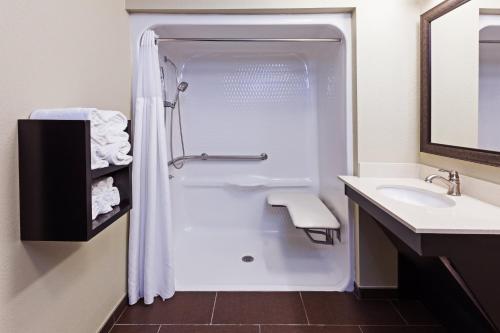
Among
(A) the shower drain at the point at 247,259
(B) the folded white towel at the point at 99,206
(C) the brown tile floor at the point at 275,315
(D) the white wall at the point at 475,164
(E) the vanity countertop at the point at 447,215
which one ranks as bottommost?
(C) the brown tile floor at the point at 275,315

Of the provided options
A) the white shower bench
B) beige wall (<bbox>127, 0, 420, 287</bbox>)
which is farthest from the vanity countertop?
the white shower bench

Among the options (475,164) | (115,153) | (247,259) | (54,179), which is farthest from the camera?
(247,259)

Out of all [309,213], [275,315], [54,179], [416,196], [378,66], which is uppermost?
[378,66]

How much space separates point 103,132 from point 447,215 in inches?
56.8

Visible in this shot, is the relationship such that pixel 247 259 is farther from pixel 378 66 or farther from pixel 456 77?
pixel 456 77

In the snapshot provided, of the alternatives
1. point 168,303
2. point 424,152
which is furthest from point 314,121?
point 168,303

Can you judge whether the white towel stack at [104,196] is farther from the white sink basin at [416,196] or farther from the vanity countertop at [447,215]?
the white sink basin at [416,196]

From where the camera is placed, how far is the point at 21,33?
108 centimetres

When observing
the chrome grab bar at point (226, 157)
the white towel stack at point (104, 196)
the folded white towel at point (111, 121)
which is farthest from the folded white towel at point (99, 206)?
the chrome grab bar at point (226, 157)

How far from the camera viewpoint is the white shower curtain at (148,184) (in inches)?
75.4

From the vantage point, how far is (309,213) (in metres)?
2.39

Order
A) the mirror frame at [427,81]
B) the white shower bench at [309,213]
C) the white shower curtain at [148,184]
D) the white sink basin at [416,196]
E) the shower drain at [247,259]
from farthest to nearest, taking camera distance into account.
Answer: the shower drain at [247,259] < the white shower bench at [309,213] < the white shower curtain at [148,184] < the mirror frame at [427,81] < the white sink basin at [416,196]

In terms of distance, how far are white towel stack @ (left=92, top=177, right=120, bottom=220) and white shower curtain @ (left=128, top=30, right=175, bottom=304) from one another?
0.44 m

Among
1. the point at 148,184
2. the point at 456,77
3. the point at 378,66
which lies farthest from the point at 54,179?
the point at 456,77
